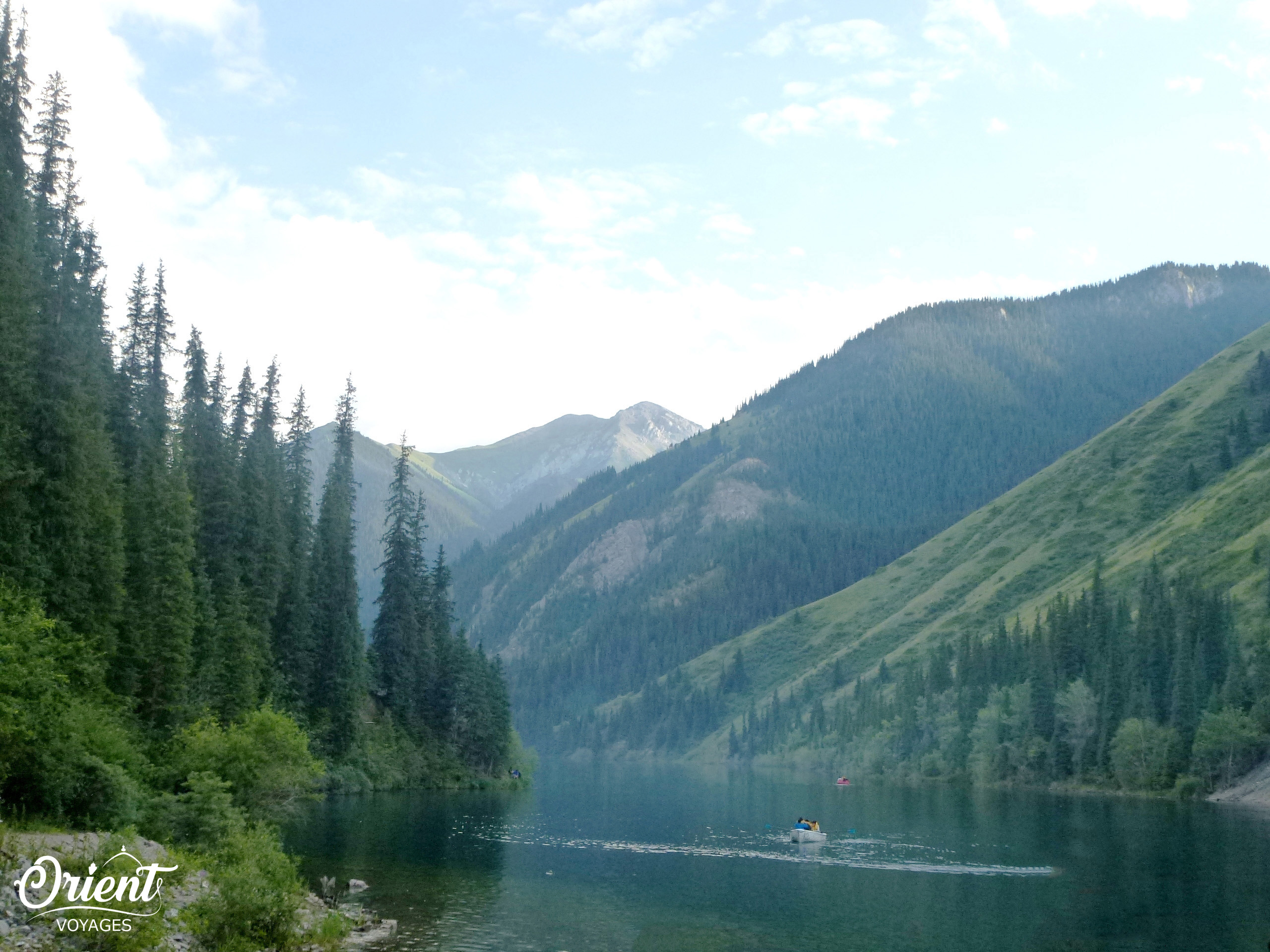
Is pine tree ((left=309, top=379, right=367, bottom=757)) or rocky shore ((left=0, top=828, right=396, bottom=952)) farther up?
pine tree ((left=309, top=379, right=367, bottom=757))

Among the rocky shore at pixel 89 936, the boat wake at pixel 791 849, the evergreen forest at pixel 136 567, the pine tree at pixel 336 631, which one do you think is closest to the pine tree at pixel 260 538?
the evergreen forest at pixel 136 567

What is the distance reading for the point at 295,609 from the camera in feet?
310

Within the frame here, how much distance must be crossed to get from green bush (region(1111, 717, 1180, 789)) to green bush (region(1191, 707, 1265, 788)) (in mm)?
5650

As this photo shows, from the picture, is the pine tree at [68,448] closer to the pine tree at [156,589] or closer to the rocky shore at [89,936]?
the pine tree at [156,589]

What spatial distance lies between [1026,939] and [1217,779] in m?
89.3

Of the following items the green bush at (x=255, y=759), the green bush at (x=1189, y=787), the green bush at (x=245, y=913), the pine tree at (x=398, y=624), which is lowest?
the green bush at (x=1189, y=787)

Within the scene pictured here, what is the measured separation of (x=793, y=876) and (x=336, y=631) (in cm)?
4974

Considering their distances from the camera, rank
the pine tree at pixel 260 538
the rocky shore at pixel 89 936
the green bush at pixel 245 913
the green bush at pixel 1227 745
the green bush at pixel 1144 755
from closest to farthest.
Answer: the rocky shore at pixel 89 936, the green bush at pixel 245 913, the pine tree at pixel 260 538, the green bush at pixel 1227 745, the green bush at pixel 1144 755

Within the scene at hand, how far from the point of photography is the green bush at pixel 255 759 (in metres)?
55.8

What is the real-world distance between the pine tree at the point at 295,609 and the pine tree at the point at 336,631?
58.6 inches

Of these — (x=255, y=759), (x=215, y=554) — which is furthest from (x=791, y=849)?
(x=215, y=554)

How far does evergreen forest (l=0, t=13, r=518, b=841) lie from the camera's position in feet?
151

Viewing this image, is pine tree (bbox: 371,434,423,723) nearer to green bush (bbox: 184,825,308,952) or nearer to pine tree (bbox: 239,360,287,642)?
pine tree (bbox: 239,360,287,642)

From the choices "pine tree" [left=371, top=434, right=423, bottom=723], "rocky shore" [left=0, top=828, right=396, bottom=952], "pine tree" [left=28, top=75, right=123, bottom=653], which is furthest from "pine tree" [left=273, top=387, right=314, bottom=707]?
"rocky shore" [left=0, top=828, right=396, bottom=952]
